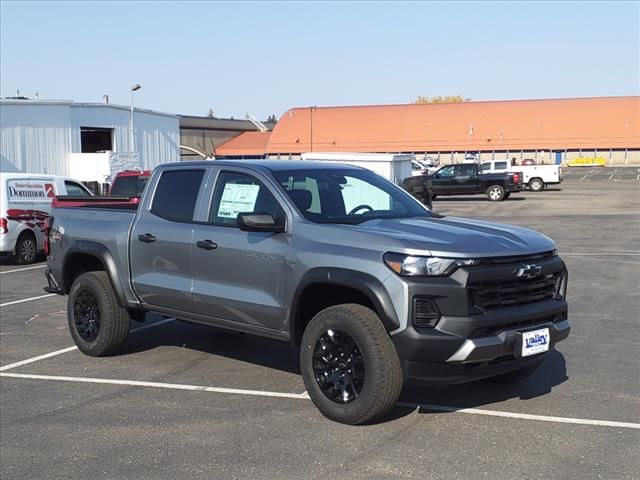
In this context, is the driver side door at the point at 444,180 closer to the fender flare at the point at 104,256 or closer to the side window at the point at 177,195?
the fender flare at the point at 104,256

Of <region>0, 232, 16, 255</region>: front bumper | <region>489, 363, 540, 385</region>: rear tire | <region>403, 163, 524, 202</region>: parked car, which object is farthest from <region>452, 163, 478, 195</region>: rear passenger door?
<region>489, 363, 540, 385</region>: rear tire

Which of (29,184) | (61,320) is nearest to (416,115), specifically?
(29,184)

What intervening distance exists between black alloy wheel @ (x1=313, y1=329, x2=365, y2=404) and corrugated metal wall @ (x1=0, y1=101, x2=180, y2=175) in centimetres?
2731

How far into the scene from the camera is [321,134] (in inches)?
3469

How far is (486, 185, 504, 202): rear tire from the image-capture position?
35125mm

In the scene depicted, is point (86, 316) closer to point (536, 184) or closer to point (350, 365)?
point (350, 365)

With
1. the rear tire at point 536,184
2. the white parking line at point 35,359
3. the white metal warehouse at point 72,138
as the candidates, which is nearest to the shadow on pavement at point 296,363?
the white parking line at point 35,359

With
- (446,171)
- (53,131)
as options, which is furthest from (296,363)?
(446,171)

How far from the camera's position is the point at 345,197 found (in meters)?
6.13

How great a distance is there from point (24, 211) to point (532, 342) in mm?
12735

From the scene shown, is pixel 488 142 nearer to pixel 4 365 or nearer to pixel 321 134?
pixel 321 134

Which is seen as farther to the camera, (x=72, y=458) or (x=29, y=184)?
(x=29, y=184)

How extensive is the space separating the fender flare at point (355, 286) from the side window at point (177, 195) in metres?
1.52

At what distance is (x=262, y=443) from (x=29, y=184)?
12.1 metres
